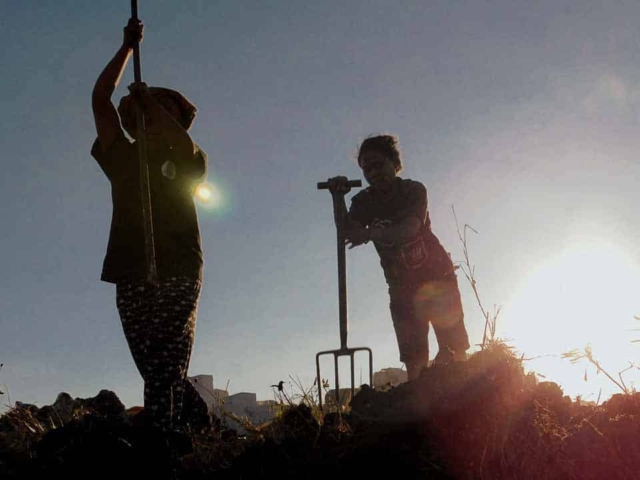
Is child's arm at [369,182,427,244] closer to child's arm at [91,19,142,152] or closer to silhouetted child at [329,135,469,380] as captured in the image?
silhouetted child at [329,135,469,380]

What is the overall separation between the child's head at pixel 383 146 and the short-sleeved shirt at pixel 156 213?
1.68 meters

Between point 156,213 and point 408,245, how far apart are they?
2.09m

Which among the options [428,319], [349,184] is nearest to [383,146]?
[349,184]

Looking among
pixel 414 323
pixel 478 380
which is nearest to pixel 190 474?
pixel 478 380

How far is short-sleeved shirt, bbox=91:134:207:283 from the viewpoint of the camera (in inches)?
146

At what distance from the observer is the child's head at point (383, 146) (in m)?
5.39

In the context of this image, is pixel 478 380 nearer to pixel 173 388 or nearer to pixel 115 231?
pixel 173 388

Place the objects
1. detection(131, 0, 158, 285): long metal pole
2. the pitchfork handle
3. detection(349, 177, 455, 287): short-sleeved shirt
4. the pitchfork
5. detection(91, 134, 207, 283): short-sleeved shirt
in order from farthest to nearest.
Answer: the pitchfork handle → detection(349, 177, 455, 287): short-sleeved shirt → the pitchfork → detection(91, 134, 207, 283): short-sleeved shirt → detection(131, 0, 158, 285): long metal pole

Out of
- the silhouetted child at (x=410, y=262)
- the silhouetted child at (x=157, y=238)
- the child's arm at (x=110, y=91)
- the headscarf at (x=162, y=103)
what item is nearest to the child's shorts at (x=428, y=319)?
the silhouetted child at (x=410, y=262)

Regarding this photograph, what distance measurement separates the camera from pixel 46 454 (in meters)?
3.12

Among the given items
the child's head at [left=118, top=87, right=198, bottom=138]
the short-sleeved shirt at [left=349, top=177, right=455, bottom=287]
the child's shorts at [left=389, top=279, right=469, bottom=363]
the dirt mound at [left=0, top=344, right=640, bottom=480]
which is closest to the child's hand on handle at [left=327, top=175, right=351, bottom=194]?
the short-sleeved shirt at [left=349, top=177, right=455, bottom=287]

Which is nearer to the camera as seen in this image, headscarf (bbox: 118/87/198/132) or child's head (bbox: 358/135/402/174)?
headscarf (bbox: 118/87/198/132)

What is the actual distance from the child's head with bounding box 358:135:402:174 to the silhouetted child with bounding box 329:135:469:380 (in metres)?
0.01

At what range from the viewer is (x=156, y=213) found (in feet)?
12.7
